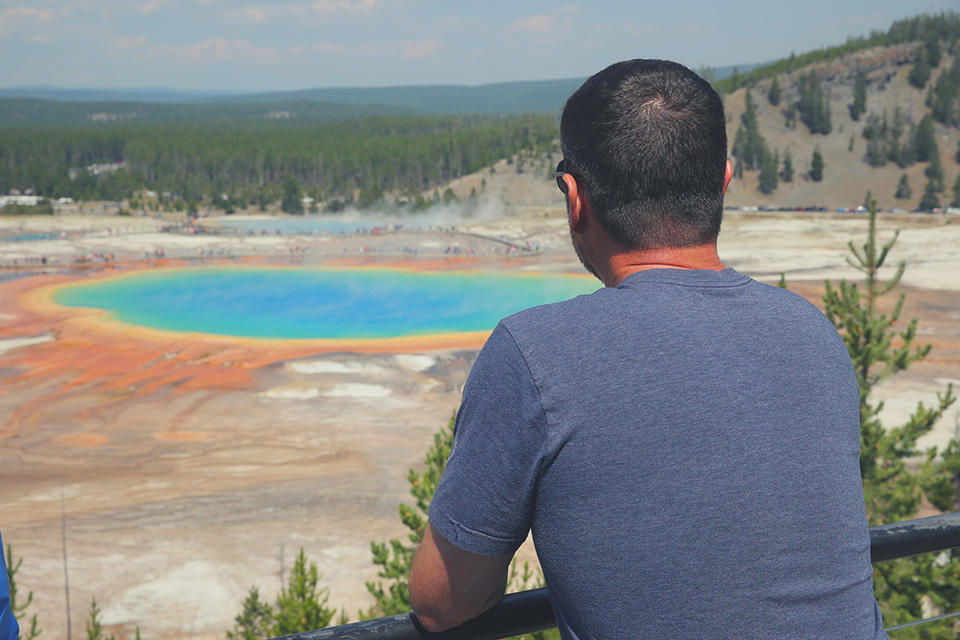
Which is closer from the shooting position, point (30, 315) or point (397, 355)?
point (397, 355)

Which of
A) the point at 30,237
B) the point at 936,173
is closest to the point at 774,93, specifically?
the point at 936,173

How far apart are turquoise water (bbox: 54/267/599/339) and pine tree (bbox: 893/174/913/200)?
182 feet

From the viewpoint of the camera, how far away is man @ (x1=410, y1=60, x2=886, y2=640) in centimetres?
148

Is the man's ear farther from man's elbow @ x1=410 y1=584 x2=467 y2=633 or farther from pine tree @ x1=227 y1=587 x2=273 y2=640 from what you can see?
pine tree @ x1=227 y1=587 x2=273 y2=640

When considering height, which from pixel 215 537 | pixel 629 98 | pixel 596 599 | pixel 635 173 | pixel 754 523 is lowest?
pixel 215 537

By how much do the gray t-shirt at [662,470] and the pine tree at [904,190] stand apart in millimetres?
95266

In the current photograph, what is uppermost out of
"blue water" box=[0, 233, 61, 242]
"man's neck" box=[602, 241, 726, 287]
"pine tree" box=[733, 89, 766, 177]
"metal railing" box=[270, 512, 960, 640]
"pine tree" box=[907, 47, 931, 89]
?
"pine tree" box=[907, 47, 931, 89]

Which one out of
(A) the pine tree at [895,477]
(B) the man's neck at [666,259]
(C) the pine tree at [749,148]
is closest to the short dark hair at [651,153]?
(B) the man's neck at [666,259]

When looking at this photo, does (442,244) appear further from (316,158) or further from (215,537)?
(316,158)

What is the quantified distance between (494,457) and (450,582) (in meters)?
0.33

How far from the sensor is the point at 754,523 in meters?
1.50

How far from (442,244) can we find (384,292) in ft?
56.6

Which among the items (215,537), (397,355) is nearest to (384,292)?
(397,355)

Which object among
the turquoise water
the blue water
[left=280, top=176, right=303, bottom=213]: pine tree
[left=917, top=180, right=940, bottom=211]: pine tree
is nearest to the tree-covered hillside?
[left=917, top=180, right=940, bottom=211]: pine tree
